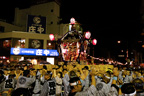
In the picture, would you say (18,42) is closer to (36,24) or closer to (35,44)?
(35,44)

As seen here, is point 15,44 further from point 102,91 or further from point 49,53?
point 102,91

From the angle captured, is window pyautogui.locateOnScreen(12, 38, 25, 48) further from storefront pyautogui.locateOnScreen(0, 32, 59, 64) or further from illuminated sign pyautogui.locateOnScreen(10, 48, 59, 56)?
illuminated sign pyautogui.locateOnScreen(10, 48, 59, 56)

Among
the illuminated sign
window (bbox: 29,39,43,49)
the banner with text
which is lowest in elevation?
the illuminated sign

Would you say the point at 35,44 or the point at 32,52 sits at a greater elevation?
the point at 35,44

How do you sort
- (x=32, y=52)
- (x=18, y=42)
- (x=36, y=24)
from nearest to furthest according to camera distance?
(x=18, y=42) < (x=32, y=52) < (x=36, y=24)

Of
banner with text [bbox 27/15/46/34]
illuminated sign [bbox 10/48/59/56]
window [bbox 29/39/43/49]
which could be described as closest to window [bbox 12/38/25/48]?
illuminated sign [bbox 10/48/59/56]

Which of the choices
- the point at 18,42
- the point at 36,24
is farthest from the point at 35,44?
the point at 36,24

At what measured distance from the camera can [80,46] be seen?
61.6ft

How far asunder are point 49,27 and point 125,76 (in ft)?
80.9

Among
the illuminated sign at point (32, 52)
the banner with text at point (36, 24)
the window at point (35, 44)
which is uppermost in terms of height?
the banner with text at point (36, 24)

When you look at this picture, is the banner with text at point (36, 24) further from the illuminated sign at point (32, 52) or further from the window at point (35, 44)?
the illuminated sign at point (32, 52)

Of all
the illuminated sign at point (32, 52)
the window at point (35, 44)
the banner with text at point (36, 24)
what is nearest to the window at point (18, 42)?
the illuminated sign at point (32, 52)

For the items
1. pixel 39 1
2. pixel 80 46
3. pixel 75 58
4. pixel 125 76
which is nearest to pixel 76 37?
pixel 80 46

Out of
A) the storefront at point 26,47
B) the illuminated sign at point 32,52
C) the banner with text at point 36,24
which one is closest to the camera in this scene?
the illuminated sign at point 32,52
